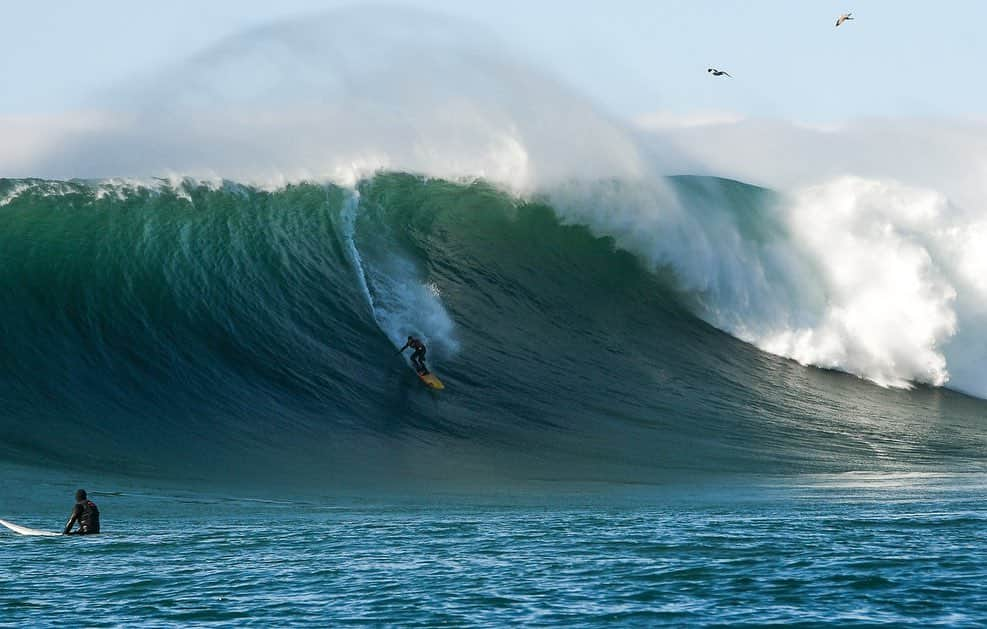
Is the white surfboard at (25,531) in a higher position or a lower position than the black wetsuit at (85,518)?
lower

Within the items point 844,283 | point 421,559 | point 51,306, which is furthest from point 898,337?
point 421,559

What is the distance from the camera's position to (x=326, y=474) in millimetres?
14055

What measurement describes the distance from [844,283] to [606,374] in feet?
23.6

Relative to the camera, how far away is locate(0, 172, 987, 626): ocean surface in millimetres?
8758

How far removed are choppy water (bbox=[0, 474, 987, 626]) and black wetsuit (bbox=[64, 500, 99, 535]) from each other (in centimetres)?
15

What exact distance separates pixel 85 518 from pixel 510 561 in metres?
3.55

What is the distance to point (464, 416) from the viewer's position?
1681 centimetres

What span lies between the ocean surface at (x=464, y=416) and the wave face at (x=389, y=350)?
0.21 ft

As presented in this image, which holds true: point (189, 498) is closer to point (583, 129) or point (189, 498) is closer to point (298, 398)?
point (298, 398)

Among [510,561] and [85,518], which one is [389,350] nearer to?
[85,518]

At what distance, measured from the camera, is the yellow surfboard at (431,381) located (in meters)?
17.6

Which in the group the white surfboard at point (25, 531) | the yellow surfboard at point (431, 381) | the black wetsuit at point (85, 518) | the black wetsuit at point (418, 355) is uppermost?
the black wetsuit at point (418, 355)

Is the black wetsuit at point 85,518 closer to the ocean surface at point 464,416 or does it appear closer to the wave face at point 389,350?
the ocean surface at point 464,416

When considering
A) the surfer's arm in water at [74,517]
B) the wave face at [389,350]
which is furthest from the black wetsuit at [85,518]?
the wave face at [389,350]
